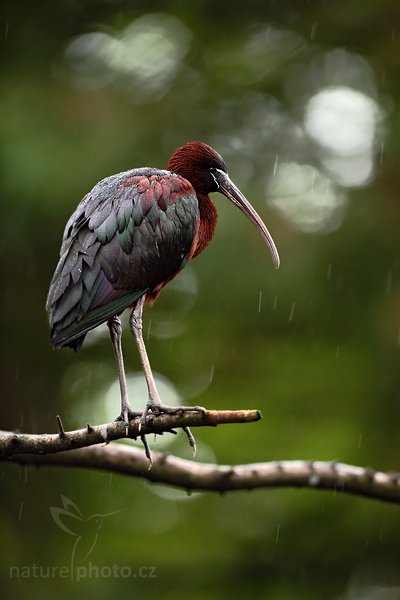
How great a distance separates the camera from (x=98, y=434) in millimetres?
3609

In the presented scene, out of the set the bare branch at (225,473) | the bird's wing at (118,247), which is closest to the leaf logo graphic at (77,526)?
the bare branch at (225,473)

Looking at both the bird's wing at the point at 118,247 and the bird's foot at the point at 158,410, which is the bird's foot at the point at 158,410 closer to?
the bird's foot at the point at 158,410

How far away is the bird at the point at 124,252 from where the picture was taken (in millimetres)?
4125

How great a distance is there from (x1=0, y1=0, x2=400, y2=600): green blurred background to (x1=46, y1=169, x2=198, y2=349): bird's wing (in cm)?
317

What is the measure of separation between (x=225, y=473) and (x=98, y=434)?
145 cm

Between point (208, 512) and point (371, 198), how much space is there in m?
2.82

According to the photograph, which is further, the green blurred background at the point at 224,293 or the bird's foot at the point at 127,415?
the green blurred background at the point at 224,293

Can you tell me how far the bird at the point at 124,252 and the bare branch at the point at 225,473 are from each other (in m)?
0.70

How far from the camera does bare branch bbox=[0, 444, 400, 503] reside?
491cm

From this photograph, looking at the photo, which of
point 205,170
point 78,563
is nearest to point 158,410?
point 205,170

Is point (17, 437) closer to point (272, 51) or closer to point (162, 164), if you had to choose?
point (162, 164)

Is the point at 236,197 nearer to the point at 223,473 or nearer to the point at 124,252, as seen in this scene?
the point at 124,252

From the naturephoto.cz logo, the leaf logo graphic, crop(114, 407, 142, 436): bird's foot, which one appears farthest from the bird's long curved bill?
the leaf logo graphic

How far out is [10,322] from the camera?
8.09 metres
